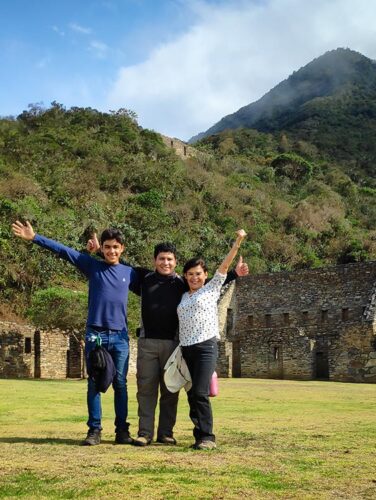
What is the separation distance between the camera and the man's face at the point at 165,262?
271 inches

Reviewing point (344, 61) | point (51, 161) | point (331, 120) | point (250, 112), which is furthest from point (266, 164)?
point (344, 61)

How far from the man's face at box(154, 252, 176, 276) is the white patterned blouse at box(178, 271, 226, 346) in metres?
0.36

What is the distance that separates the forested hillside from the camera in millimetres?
36219

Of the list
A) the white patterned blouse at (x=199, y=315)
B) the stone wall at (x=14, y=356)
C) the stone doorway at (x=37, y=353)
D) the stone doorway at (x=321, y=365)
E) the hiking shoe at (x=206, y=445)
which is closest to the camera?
the hiking shoe at (x=206, y=445)

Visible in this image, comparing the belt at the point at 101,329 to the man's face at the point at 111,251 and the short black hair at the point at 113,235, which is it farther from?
the short black hair at the point at 113,235

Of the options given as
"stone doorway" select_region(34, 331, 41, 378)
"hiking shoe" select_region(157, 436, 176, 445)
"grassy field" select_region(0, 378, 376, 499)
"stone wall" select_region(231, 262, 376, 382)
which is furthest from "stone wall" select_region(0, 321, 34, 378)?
"hiking shoe" select_region(157, 436, 176, 445)

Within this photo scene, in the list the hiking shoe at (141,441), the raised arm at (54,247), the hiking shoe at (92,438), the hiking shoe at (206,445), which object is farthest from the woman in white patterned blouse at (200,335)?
the raised arm at (54,247)

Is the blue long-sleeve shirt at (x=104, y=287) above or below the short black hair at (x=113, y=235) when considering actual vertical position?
below

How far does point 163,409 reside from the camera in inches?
267

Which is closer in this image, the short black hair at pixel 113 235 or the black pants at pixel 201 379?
the black pants at pixel 201 379

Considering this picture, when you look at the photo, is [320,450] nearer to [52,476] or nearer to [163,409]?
[163,409]

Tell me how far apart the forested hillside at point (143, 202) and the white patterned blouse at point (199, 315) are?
2502 cm

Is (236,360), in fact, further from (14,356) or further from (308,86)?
(308,86)

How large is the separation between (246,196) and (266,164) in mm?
20735
